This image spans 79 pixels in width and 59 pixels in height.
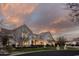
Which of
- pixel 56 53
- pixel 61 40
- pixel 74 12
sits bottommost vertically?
pixel 56 53

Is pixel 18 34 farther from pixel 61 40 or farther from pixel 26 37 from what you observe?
pixel 61 40

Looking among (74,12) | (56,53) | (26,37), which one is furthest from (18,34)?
(74,12)

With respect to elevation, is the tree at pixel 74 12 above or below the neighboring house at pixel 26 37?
above

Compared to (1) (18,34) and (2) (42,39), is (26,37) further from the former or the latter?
(2) (42,39)

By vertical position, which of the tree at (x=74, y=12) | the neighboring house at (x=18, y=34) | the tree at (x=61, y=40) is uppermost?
the tree at (x=74, y=12)

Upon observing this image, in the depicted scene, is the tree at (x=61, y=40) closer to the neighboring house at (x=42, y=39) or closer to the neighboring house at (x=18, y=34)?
the neighboring house at (x=42, y=39)

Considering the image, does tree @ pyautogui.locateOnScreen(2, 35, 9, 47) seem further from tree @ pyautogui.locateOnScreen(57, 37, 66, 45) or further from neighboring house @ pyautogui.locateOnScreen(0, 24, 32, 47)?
tree @ pyautogui.locateOnScreen(57, 37, 66, 45)

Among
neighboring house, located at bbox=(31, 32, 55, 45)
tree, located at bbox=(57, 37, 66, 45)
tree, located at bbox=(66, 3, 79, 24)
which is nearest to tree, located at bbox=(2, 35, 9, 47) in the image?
neighboring house, located at bbox=(31, 32, 55, 45)

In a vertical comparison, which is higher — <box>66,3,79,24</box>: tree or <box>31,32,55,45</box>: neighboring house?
<box>66,3,79,24</box>: tree

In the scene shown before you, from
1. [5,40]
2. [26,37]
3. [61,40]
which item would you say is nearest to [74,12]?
[61,40]

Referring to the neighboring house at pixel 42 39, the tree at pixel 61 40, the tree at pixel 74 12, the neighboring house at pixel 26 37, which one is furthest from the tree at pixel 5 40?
the tree at pixel 74 12

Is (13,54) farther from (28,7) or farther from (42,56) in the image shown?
(28,7)

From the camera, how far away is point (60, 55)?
3402mm

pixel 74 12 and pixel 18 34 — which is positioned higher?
pixel 74 12
